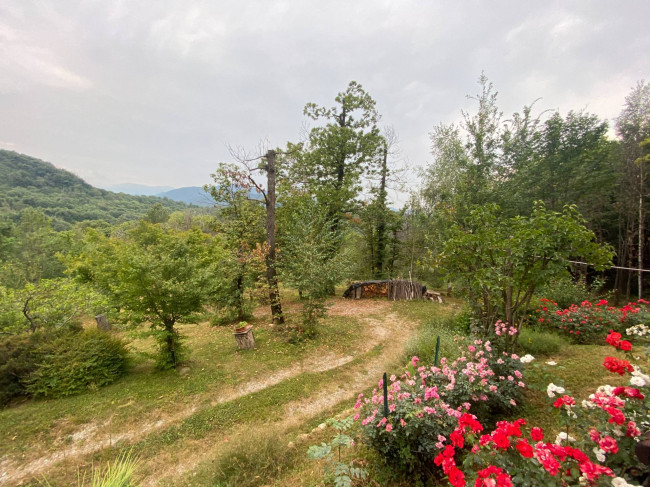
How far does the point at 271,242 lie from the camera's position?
8.02 metres

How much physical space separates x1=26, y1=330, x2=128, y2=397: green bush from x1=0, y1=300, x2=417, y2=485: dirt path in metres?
1.31

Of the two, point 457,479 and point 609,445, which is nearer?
point 609,445

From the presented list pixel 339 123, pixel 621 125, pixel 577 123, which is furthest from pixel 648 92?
pixel 339 123

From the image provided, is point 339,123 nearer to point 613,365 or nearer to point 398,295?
point 398,295

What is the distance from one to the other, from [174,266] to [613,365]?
6759 mm

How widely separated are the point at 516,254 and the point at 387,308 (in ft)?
25.2

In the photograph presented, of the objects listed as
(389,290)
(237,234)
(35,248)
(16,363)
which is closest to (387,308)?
(389,290)

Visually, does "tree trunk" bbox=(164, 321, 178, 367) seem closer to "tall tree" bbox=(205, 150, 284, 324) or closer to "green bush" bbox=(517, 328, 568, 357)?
"tall tree" bbox=(205, 150, 284, 324)

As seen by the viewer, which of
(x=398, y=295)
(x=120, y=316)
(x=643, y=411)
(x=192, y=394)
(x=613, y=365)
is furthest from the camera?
(x=398, y=295)

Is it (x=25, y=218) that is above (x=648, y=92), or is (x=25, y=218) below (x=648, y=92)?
below

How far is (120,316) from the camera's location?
5.35 metres

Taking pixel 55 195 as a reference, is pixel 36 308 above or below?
below

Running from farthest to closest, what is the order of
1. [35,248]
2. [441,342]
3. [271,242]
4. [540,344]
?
1. [35,248]
2. [271,242]
3. [441,342]
4. [540,344]

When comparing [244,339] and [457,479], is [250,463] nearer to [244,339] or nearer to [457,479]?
[457,479]
